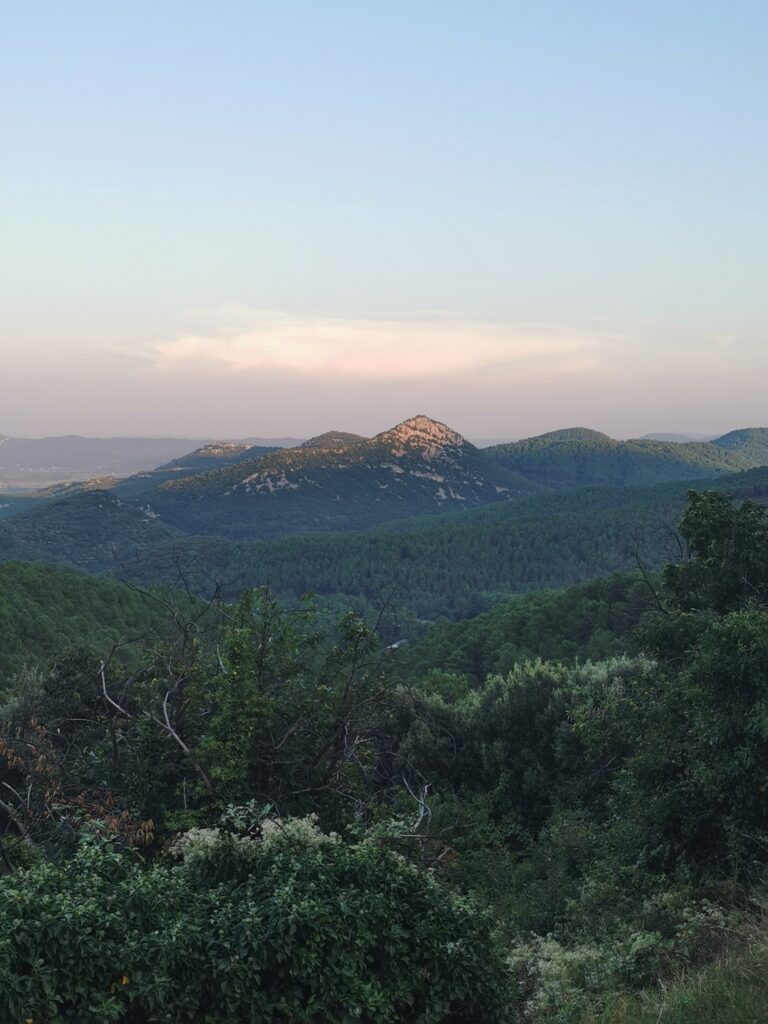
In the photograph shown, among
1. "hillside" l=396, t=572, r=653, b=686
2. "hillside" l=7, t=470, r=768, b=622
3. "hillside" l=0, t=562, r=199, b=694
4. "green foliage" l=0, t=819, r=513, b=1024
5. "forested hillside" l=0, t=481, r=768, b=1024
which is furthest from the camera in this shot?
"hillside" l=7, t=470, r=768, b=622

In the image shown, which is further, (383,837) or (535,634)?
(535,634)

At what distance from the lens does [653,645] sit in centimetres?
2147

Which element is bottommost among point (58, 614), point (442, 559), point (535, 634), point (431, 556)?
point (442, 559)

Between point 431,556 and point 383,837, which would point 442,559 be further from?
point 383,837

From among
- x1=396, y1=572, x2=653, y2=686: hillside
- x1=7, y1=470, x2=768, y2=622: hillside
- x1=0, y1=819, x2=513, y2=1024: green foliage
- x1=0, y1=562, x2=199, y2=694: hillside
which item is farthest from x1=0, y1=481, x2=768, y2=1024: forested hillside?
x1=7, y1=470, x2=768, y2=622: hillside

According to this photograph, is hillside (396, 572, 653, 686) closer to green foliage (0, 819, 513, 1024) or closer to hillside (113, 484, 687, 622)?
green foliage (0, 819, 513, 1024)

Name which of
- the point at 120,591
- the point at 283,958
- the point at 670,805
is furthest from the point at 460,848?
the point at 120,591

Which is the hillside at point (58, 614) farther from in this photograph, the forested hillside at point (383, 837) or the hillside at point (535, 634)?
the forested hillside at point (383, 837)

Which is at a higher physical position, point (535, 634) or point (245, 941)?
point (245, 941)

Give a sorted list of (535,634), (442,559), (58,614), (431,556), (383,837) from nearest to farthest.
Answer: (383,837) < (58,614) < (535,634) < (442,559) < (431,556)

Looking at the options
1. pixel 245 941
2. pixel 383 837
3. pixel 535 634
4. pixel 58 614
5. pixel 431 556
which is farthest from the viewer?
pixel 431 556

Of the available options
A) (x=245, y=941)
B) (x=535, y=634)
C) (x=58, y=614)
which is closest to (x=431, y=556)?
(x=535, y=634)

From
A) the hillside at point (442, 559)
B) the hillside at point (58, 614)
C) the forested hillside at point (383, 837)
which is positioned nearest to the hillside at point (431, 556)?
the hillside at point (442, 559)

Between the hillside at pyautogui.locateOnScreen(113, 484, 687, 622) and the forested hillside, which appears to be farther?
the hillside at pyautogui.locateOnScreen(113, 484, 687, 622)
